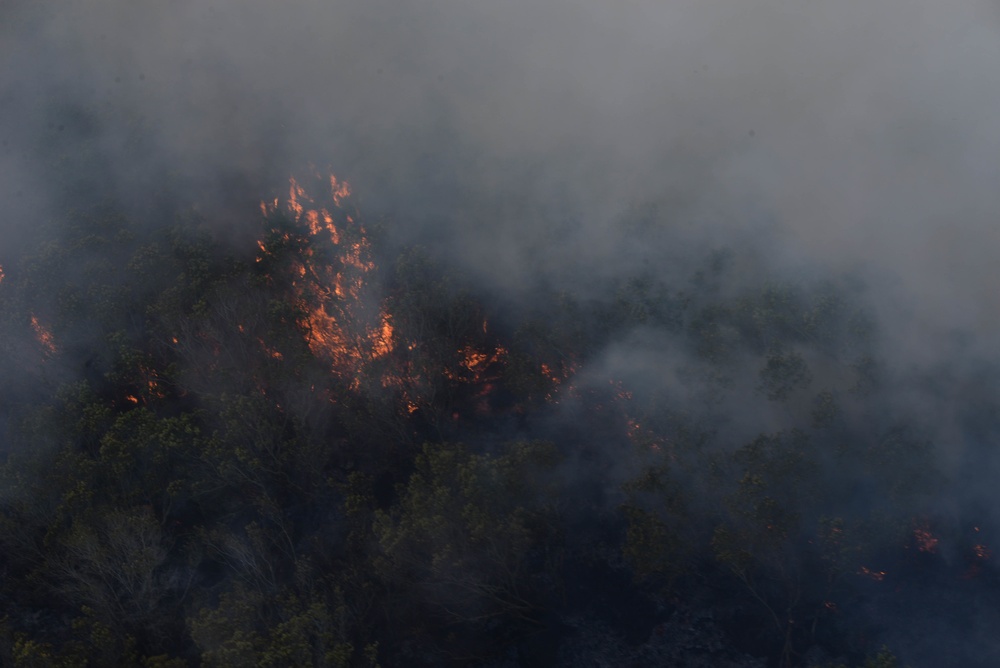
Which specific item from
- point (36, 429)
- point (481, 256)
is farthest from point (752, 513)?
point (36, 429)

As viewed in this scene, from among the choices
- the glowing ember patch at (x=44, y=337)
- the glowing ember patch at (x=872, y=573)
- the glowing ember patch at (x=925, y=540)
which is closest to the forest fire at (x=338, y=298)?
the glowing ember patch at (x=44, y=337)

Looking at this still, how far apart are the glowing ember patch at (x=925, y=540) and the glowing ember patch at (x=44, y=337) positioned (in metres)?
26.6

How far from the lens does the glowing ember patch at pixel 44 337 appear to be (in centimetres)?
2919

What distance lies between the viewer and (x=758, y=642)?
2448 cm

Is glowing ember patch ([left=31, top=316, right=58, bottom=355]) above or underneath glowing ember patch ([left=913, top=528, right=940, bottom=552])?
above

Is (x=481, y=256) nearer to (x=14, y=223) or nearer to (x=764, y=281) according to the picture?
(x=764, y=281)

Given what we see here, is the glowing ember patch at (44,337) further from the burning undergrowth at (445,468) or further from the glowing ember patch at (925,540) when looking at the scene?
the glowing ember patch at (925,540)

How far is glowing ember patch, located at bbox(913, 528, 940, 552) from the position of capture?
→ 24703 mm

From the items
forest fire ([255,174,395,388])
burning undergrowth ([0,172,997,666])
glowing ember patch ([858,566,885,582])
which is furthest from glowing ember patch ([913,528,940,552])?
forest fire ([255,174,395,388])

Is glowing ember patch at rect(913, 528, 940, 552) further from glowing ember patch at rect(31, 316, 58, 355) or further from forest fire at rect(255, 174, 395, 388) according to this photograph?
Result: glowing ember patch at rect(31, 316, 58, 355)

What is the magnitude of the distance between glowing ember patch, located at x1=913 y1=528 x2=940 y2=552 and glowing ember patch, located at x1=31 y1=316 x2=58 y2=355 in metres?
26.6

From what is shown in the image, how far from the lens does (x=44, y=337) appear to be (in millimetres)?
29359

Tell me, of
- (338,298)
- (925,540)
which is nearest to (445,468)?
(338,298)

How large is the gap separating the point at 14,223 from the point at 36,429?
14.5 meters
